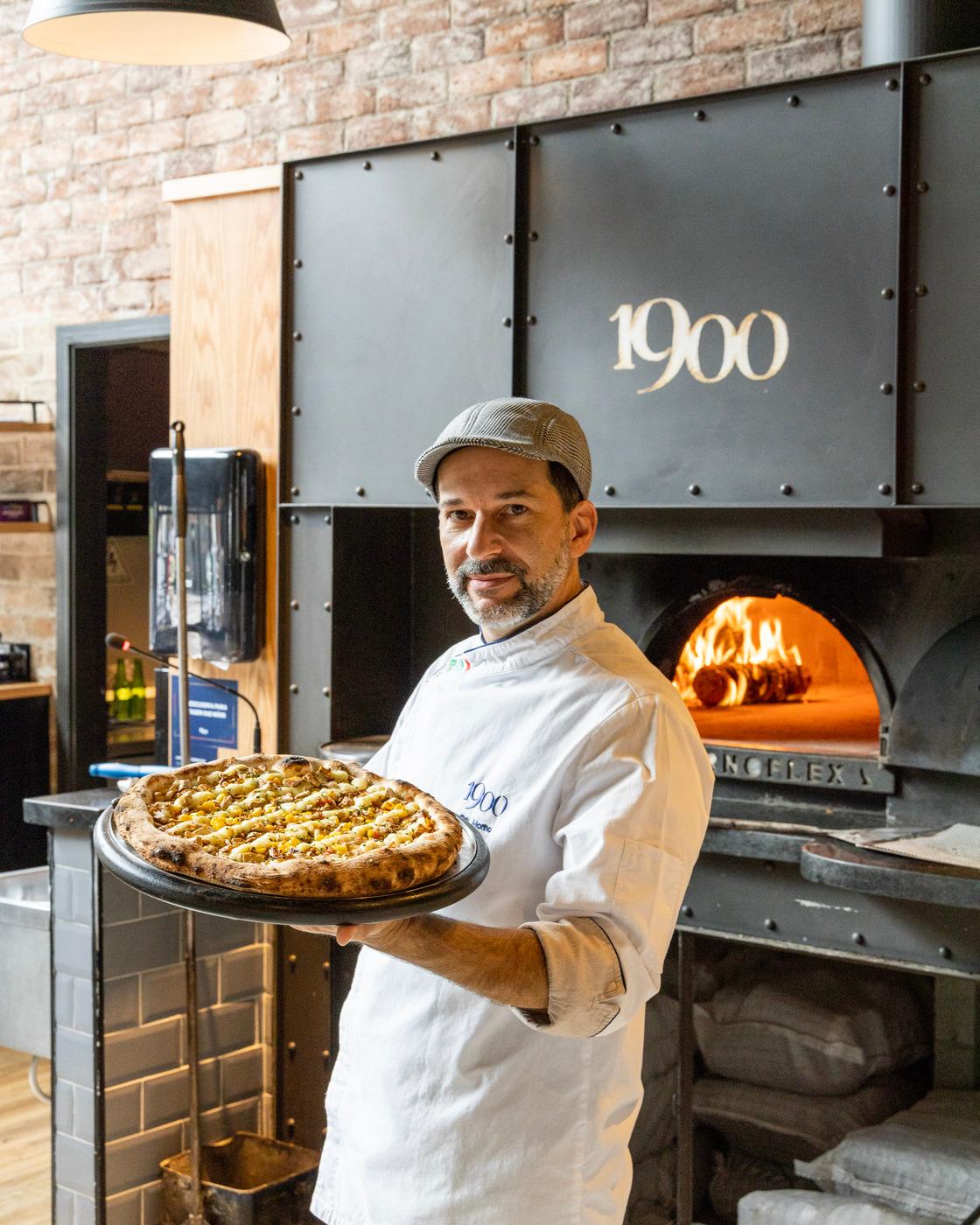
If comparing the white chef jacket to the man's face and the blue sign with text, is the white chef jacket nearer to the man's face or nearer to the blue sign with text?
the man's face

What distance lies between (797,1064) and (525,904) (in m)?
1.74

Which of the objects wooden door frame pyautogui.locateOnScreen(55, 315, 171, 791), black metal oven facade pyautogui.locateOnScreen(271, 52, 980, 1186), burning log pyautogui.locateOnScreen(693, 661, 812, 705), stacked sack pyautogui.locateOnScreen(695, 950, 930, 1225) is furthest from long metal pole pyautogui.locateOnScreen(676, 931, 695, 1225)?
wooden door frame pyautogui.locateOnScreen(55, 315, 171, 791)

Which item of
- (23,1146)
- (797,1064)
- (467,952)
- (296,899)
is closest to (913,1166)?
(797,1064)

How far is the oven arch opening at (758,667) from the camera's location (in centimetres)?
323

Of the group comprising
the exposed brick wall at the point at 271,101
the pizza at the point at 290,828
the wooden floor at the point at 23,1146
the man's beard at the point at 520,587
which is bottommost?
the wooden floor at the point at 23,1146

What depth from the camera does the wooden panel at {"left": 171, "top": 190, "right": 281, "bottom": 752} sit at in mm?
3514

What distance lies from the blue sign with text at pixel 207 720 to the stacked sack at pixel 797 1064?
1.30 m

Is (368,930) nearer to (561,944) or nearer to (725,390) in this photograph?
(561,944)

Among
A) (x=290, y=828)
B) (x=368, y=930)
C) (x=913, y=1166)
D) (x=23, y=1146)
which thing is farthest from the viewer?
(x=23, y=1146)

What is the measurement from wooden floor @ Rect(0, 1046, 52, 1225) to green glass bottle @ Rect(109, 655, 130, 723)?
145cm

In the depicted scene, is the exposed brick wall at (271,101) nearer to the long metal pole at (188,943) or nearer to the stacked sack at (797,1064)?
the long metal pole at (188,943)

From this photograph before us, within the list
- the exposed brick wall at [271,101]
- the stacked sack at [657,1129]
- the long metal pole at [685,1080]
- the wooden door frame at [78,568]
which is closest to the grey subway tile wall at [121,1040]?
the stacked sack at [657,1129]

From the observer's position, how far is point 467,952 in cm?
157

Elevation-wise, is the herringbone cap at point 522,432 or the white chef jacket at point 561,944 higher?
the herringbone cap at point 522,432
